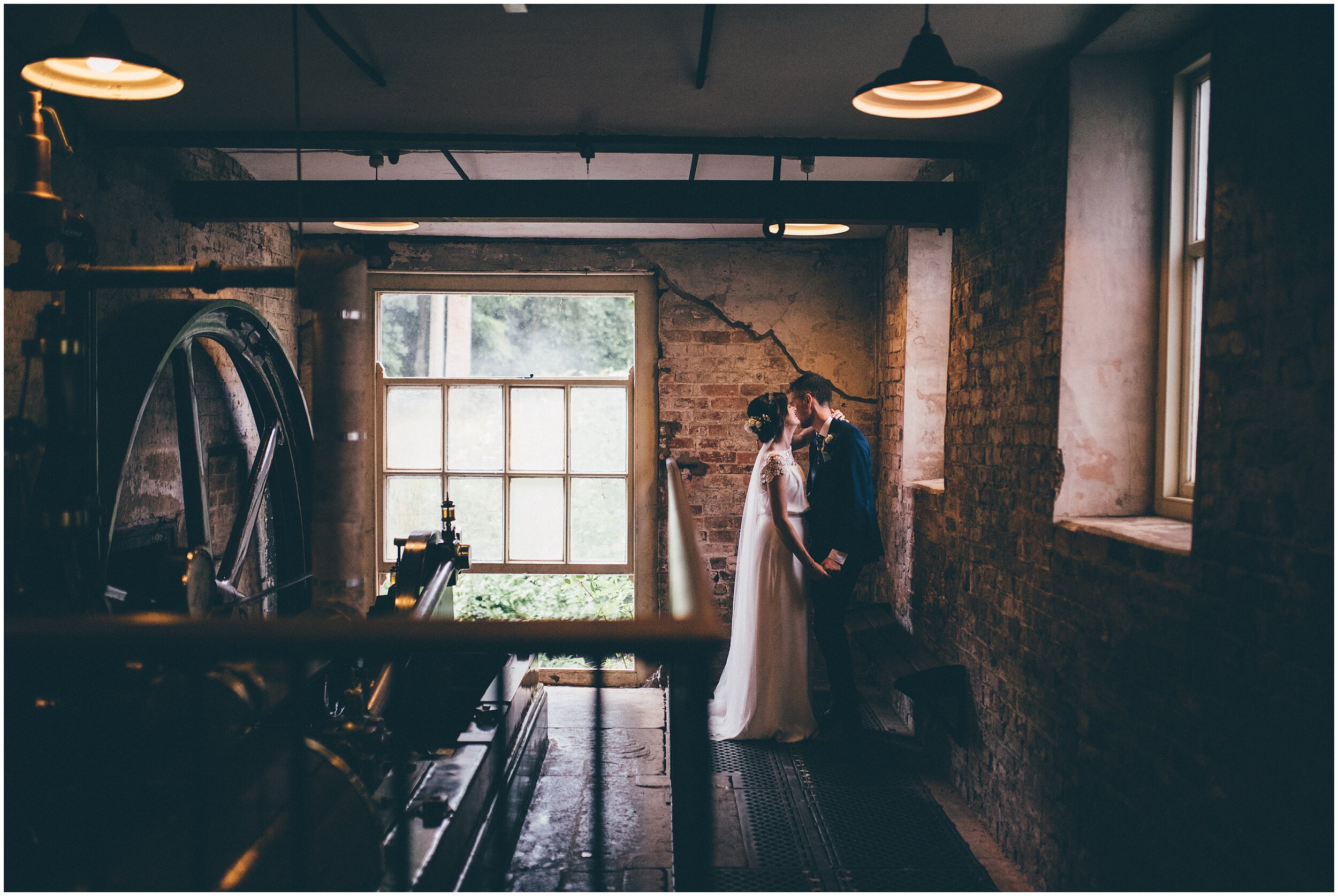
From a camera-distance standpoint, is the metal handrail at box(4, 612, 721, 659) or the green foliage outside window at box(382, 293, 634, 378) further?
the green foliage outside window at box(382, 293, 634, 378)

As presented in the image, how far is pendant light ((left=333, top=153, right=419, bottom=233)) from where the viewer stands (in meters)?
3.77

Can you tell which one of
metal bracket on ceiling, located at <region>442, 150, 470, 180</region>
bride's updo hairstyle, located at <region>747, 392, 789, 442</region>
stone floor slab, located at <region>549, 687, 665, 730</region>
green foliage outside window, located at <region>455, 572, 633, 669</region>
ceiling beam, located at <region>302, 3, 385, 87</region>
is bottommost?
stone floor slab, located at <region>549, 687, 665, 730</region>

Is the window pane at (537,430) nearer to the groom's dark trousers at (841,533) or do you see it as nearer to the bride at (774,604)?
the bride at (774,604)

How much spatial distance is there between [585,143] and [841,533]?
2.35m

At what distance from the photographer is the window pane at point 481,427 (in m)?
5.67

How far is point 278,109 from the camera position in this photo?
10.6 feet

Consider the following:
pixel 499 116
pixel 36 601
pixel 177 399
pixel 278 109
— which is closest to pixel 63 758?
pixel 36 601

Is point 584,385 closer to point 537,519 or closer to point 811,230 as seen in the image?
point 537,519

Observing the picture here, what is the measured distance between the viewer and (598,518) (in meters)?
5.70

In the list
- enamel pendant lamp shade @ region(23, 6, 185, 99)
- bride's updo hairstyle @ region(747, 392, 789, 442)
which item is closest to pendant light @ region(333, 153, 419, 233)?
enamel pendant lamp shade @ region(23, 6, 185, 99)

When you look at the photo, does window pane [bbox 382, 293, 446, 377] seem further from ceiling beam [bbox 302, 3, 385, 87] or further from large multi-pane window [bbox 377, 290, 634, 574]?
ceiling beam [bbox 302, 3, 385, 87]

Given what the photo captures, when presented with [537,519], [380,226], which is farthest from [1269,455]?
[537,519]

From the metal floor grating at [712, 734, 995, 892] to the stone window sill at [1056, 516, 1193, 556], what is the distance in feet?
4.65

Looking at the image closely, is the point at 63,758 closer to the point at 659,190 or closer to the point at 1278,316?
the point at 659,190
